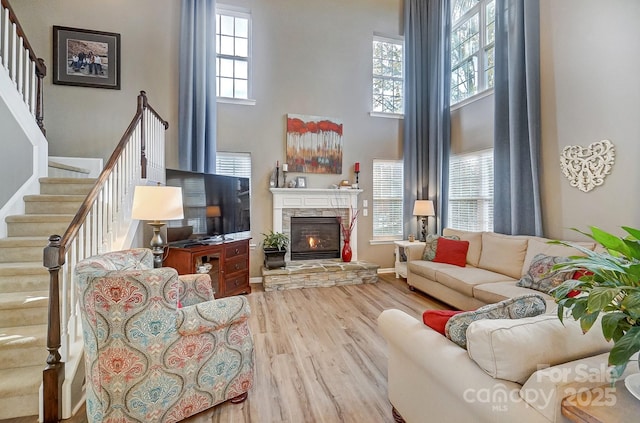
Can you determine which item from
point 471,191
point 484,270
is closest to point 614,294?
point 484,270

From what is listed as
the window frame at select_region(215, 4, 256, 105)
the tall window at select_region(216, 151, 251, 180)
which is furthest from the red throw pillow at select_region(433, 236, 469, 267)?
the window frame at select_region(215, 4, 256, 105)

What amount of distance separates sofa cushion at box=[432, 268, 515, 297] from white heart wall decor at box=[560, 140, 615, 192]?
4.29 ft

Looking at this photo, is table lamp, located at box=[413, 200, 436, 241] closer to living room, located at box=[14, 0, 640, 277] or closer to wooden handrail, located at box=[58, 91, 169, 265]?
living room, located at box=[14, 0, 640, 277]

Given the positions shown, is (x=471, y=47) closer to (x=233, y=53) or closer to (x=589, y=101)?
(x=589, y=101)

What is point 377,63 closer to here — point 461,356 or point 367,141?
point 367,141

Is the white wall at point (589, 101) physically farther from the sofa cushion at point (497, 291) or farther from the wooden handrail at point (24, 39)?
the wooden handrail at point (24, 39)

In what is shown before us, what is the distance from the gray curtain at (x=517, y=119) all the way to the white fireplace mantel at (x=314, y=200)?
2212 mm

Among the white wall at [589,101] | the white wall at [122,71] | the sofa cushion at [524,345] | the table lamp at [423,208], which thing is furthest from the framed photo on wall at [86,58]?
the white wall at [589,101]

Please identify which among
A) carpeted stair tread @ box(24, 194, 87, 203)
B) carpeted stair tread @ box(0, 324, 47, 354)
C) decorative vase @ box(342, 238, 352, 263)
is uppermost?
carpeted stair tread @ box(24, 194, 87, 203)

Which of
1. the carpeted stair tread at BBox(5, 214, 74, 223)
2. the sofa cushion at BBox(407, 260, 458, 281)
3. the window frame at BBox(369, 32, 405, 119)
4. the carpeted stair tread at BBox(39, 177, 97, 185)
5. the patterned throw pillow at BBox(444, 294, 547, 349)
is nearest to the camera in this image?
the patterned throw pillow at BBox(444, 294, 547, 349)

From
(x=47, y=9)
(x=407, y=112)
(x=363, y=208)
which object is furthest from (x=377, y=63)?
(x=47, y=9)

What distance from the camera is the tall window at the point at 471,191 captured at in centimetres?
438

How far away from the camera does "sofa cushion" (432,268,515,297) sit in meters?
3.25

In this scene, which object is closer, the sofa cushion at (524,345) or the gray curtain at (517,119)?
the sofa cushion at (524,345)
